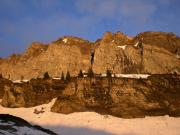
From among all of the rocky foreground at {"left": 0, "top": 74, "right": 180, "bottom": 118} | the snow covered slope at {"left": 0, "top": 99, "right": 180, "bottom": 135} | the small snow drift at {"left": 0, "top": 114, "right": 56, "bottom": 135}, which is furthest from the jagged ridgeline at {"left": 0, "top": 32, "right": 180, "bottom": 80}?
the small snow drift at {"left": 0, "top": 114, "right": 56, "bottom": 135}

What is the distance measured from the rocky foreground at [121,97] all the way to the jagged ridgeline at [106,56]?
22.6 metres

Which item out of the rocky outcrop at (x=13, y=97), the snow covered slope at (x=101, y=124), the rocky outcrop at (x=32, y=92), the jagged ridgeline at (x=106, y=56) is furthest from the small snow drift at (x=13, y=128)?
the jagged ridgeline at (x=106, y=56)

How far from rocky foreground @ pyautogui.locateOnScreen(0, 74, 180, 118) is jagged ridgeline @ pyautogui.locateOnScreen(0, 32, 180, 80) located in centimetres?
2255

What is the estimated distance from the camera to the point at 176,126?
70188mm

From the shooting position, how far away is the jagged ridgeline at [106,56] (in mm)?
106000

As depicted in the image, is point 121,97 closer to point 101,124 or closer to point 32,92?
point 101,124

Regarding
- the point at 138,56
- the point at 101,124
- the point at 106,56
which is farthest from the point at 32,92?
the point at 138,56

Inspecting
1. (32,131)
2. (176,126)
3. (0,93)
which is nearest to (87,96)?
(176,126)

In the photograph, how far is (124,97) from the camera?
3083 inches

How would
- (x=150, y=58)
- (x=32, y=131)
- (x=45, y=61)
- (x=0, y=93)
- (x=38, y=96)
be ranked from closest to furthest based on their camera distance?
(x=32, y=131), (x=38, y=96), (x=0, y=93), (x=150, y=58), (x=45, y=61)

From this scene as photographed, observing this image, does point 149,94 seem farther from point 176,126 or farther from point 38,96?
point 38,96

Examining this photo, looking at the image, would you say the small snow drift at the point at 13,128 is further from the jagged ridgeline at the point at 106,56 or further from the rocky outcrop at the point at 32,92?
the jagged ridgeline at the point at 106,56

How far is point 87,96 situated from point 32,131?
132ft

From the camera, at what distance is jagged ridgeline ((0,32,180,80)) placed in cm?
10600
